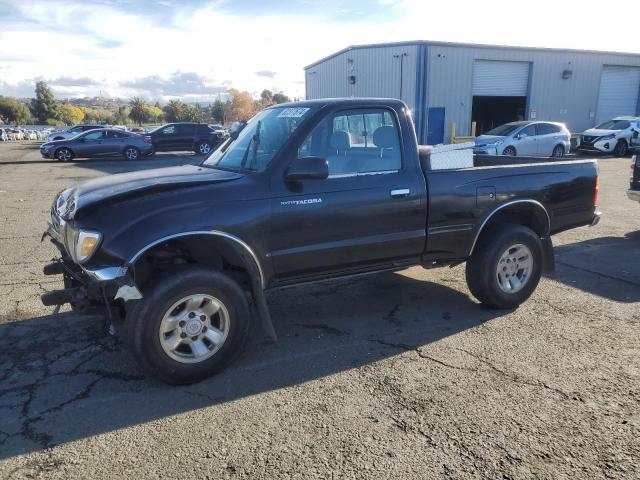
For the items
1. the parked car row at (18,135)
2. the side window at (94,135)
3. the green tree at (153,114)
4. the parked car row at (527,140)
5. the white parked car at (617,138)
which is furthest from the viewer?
the green tree at (153,114)

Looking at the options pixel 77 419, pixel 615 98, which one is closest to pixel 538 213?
pixel 77 419

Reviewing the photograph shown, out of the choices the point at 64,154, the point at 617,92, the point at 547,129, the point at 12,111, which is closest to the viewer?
the point at 547,129

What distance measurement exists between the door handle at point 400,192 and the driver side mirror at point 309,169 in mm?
720

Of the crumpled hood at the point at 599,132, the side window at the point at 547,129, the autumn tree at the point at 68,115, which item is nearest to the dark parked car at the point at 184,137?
the side window at the point at 547,129

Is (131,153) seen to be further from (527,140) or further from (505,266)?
(505,266)

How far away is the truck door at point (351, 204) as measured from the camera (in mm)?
3885

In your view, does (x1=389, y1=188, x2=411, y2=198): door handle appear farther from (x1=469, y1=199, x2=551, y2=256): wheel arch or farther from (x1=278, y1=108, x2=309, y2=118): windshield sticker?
(x1=278, y1=108, x2=309, y2=118): windshield sticker

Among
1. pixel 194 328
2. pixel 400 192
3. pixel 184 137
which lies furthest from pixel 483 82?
pixel 194 328

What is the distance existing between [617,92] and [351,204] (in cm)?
3386

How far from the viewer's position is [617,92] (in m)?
31.2

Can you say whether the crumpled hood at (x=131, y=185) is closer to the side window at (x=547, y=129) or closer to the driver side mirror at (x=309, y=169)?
the driver side mirror at (x=309, y=169)

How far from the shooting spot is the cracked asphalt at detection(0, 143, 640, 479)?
2.75 m

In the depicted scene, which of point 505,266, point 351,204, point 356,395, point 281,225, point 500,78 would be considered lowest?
point 356,395

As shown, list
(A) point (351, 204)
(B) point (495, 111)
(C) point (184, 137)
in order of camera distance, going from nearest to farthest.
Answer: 1. (A) point (351, 204)
2. (C) point (184, 137)
3. (B) point (495, 111)
